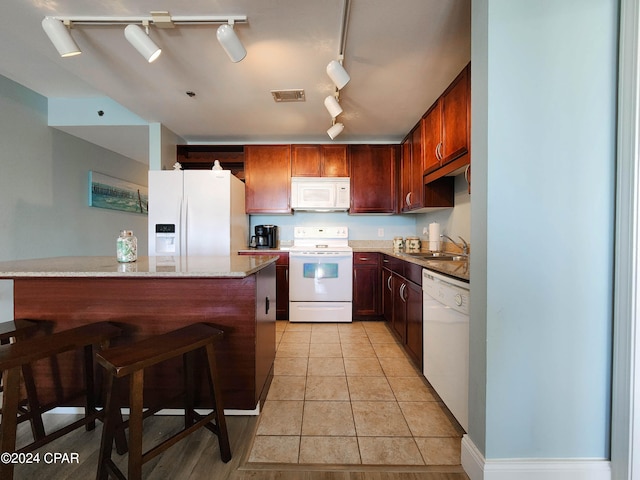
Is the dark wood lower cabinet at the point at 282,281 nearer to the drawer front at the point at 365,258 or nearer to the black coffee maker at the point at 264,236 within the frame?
the black coffee maker at the point at 264,236

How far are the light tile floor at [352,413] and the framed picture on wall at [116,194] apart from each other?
310 cm

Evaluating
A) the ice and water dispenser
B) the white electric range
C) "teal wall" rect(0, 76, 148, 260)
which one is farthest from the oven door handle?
"teal wall" rect(0, 76, 148, 260)

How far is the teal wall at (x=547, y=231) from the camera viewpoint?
1089 millimetres

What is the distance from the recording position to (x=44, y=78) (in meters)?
2.40

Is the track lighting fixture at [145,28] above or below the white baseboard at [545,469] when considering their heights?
above

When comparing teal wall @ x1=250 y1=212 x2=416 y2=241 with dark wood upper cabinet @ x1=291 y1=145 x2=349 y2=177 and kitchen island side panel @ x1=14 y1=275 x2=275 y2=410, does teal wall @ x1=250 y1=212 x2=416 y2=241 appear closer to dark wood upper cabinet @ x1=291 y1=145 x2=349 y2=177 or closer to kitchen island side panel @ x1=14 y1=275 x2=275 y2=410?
dark wood upper cabinet @ x1=291 y1=145 x2=349 y2=177

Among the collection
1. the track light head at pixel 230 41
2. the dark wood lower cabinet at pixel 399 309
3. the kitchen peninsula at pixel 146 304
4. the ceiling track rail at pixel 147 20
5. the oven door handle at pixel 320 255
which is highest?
the ceiling track rail at pixel 147 20

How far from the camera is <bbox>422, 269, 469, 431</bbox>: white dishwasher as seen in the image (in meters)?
1.34

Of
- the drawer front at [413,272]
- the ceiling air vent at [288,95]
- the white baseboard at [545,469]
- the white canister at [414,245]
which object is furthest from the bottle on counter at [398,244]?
the white baseboard at [545,469]

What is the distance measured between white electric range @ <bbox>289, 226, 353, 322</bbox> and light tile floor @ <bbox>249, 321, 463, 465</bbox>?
71 centimetres

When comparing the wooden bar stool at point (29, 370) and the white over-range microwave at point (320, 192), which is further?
the white over-range microwave at point (320, 192)

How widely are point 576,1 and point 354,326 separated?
291 cm

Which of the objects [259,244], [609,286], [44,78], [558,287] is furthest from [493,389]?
[44,78]

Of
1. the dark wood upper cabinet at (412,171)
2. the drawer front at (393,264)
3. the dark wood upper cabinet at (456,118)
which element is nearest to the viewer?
the dark wood upper cabinet at (456,118)
